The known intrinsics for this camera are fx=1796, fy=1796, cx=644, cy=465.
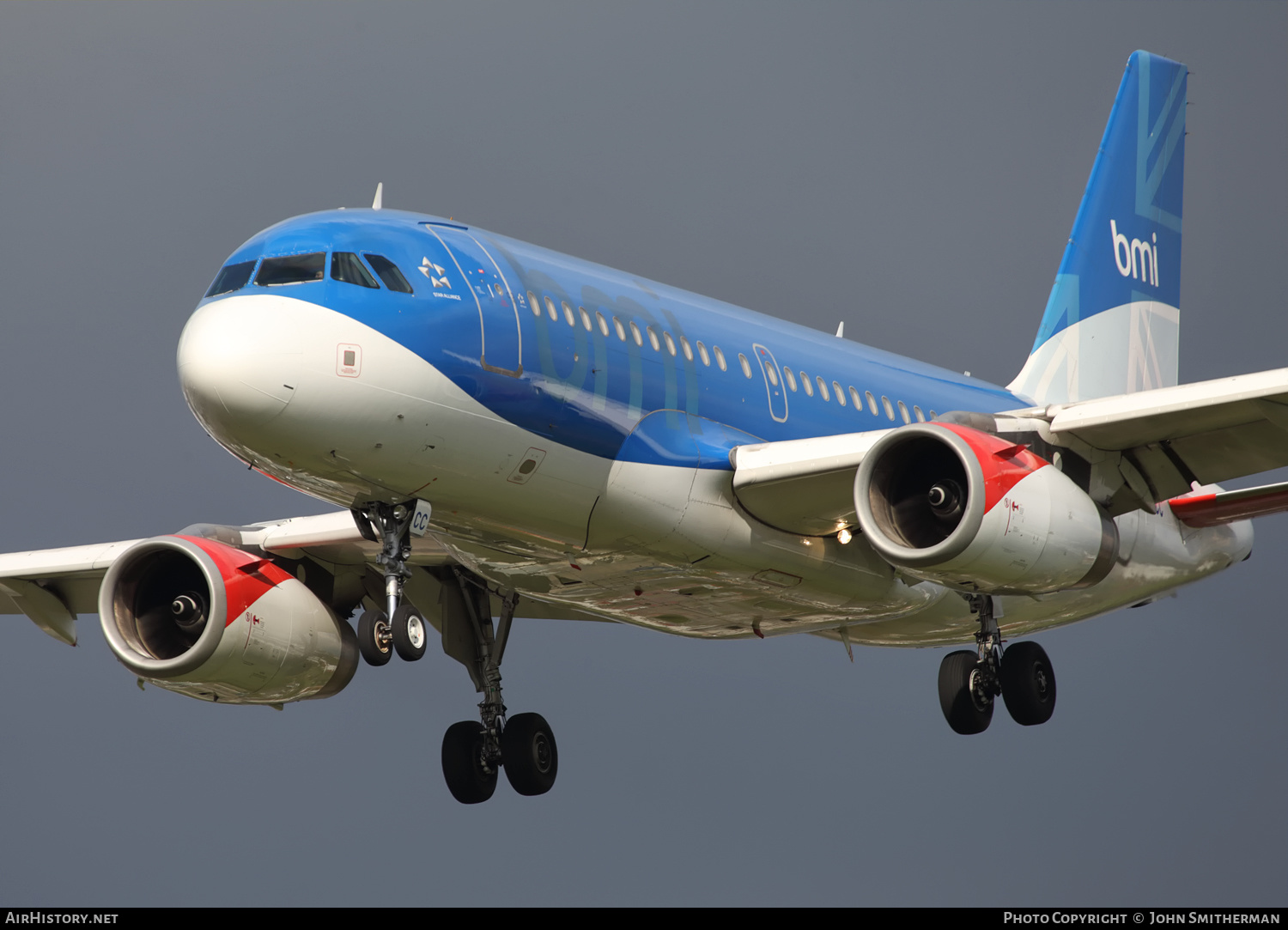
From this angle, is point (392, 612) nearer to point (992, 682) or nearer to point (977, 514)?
point (977, 514)

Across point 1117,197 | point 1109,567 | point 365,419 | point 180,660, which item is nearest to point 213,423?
point 365,419

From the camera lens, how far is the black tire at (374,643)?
19.4 meters

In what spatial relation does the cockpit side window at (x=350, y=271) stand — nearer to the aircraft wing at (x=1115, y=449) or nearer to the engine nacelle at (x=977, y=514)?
the aircraft wing at (x=1115, y=449)

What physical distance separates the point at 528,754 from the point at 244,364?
378 inches

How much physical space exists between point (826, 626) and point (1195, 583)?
5.90 m

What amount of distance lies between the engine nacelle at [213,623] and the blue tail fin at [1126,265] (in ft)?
40.7

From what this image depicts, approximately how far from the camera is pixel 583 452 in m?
20.1

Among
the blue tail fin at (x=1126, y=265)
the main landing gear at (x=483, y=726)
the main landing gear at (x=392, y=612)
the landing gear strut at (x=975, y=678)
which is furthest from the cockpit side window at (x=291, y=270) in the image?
the blue tail fin at (x=1126, y=265)

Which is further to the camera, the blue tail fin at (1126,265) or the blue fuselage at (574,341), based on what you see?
the blue tail fin at (1126,265)

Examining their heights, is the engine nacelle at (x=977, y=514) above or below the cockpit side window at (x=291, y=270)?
below

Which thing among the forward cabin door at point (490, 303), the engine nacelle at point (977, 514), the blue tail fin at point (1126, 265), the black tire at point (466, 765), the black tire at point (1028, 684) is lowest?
the black tire at point (466, 765)

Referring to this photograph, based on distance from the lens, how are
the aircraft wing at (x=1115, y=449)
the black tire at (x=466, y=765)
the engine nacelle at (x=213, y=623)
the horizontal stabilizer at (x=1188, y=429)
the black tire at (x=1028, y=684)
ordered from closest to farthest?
the horizontal stabilizer at (x=1188, y=429) < the aircraft wing at (x=1115, y=449) < the engine nacelle at (x=213, y=623) < the black tire at (x=1028, y=684) < the black tire at (x=466, y=765)

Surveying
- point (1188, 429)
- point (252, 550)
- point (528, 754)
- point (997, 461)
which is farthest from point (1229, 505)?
point (252, 550)
